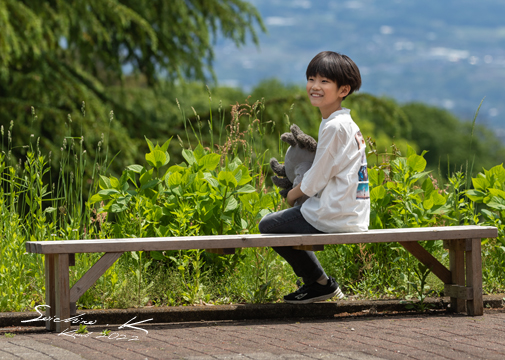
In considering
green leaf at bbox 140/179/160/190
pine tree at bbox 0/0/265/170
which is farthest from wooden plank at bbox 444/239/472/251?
pine tree at bbox 0/0/265/170

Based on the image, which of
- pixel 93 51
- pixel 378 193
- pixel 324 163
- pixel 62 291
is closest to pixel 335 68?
pixel 324 163

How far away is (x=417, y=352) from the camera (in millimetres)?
2676

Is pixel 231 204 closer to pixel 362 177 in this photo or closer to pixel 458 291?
pixel 362 177

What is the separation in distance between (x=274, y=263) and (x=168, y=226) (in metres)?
0.79

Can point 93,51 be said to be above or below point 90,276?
above

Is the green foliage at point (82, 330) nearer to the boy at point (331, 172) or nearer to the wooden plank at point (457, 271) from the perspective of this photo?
the boy at point (331, 172)

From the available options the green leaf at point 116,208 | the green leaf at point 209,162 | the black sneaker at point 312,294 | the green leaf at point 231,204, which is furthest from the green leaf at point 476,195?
the green leaf at point 116,208

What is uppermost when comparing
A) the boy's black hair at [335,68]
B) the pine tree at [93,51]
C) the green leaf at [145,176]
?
the pine tree at [93,51]

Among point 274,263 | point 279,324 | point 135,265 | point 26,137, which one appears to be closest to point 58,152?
point 26,137

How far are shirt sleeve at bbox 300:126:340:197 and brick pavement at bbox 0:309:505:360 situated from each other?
2.76 ft

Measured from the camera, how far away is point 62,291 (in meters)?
3.14

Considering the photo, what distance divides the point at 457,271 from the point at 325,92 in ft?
4.99

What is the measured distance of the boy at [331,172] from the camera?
329cm

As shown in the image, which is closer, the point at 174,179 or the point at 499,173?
the point at 174,179
